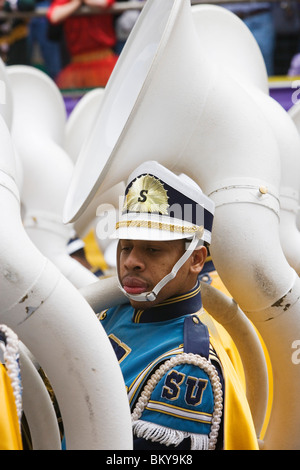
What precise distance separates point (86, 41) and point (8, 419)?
4.49 m

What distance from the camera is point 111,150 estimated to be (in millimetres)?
1973

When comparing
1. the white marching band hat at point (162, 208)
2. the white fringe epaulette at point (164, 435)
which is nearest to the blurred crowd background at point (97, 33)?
the white marching band hat at point (162, 208)

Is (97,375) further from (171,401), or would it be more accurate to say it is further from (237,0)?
(237,0)

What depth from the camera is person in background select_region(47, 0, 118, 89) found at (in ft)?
17.3

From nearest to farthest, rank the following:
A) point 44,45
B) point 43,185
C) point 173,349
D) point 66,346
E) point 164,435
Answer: point 66,346
point 164,435
point 173,349
point 43,185
point 44,45

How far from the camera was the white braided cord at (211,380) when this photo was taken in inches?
62.8

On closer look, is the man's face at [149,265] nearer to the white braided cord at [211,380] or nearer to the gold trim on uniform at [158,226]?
the gold trim on uniform at [158,226]

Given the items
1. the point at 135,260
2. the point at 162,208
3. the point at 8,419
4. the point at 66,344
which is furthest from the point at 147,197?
the point at 8,419

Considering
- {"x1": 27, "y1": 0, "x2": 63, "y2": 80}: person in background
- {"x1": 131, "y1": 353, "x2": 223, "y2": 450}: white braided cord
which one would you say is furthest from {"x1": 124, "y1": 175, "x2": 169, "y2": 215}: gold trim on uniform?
{"x1": 27, "y1": 0, "x2": 63, "y2": 80}: person in background

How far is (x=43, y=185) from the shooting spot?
288cm

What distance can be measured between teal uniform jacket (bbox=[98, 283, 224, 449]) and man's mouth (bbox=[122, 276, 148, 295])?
0.07 m

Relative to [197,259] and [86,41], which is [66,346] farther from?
[86,41]

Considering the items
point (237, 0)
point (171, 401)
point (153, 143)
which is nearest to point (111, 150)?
point (153, 143)
